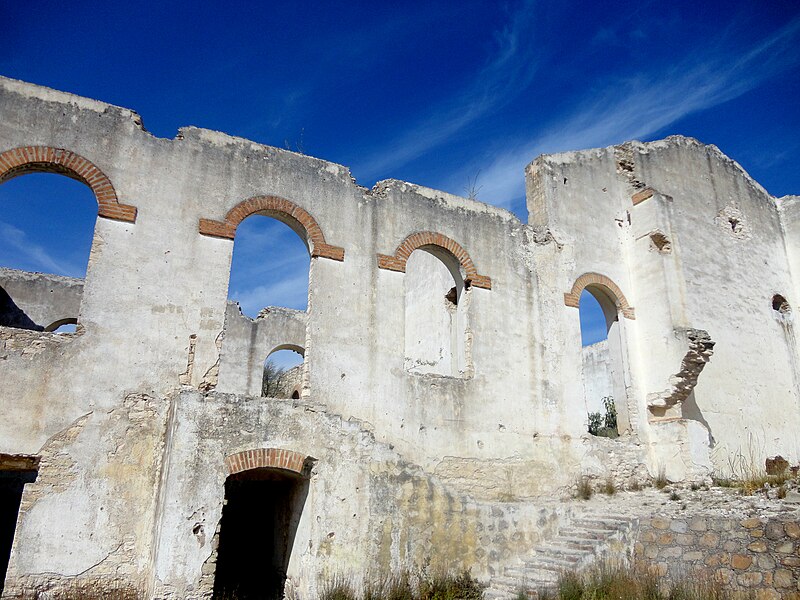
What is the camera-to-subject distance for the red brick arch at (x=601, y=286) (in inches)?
487

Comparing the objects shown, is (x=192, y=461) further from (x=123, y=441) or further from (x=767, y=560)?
(x=767, y=560)

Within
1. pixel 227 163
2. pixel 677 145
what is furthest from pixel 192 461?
pixel 677 145

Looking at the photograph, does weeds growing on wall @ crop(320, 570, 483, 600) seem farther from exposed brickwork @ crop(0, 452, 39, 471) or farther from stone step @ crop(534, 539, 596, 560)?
exposed brickwork @ crop(0, 452, 39, 471)

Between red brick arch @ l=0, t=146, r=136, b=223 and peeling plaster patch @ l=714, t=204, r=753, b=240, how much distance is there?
1322cm

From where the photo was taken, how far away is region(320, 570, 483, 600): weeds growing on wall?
7.28m

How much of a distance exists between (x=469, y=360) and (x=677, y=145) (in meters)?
8.46

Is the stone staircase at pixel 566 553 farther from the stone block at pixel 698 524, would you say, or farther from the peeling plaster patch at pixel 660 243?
the peeling plaster patch at pixel 660 243

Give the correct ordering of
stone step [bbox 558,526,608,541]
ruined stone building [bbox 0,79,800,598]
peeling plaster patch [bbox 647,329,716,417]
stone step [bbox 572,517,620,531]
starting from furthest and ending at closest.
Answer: peeling plaster patch [bbox 647,329,716,417], stone step [bbox 572,517,620,531], stone step [bbox 558,526,608,541], ruined stone building [bbox 0,79,800,598]

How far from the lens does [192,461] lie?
7.03m

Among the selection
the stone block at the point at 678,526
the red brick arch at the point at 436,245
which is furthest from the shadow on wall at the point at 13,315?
the stone block at the point at 678,526

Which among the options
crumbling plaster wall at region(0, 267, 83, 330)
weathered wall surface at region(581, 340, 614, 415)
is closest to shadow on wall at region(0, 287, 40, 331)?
crumbling plaster wall at region(0, 267, 83, 330)

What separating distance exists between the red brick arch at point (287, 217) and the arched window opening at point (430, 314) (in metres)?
3.67

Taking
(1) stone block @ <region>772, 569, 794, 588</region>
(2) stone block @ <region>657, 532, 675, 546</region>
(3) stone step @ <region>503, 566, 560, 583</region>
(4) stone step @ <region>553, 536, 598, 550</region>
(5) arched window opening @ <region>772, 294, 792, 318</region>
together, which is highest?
(5) arched window opening @ <region>772, 294, 792, 318</region>

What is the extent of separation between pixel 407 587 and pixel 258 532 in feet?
9.35
